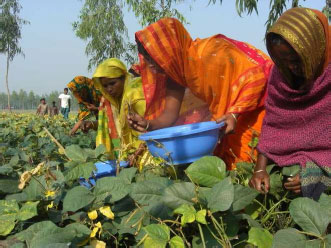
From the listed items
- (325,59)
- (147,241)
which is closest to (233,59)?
(325,59)

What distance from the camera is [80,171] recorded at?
1633mm

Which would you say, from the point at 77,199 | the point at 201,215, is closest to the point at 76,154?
the point at 77,199

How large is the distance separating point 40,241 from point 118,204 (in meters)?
0.38

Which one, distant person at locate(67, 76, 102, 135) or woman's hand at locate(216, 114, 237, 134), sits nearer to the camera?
woman's hand at locate(216, 114, 237, 134)

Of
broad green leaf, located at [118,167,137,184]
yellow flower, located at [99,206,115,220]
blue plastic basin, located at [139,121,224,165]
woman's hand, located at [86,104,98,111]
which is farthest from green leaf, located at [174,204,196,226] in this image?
woman's hand, located at [86,104,98,111]

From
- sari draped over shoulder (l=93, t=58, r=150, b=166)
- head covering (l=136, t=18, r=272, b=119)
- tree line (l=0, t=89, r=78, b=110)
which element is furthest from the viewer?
tree line (l=0, t=89, r=78, b=110)

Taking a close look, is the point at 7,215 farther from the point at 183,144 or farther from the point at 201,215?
the point at 183,144

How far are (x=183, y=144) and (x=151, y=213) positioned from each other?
1.83 ft

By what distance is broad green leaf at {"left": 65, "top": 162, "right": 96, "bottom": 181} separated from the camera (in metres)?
1.61

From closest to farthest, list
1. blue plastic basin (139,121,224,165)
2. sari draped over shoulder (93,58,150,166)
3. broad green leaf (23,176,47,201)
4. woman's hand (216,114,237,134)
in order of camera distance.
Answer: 1. broad green leaf (23,176,47,201)
2. blue plastic basin (139,121,224,165)
3. woman's hand (216,114,237,134)
4. sari draped over shoulder (93,58,150,166)

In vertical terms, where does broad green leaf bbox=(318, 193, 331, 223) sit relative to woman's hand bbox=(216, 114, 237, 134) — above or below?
below

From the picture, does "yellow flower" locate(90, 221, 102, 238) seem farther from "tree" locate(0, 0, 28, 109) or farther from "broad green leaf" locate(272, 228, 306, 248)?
"tree" locate(0, 0, 28, 109)

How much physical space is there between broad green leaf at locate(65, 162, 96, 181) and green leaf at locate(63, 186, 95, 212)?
180 mm

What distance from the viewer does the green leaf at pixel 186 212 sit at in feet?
3.93
